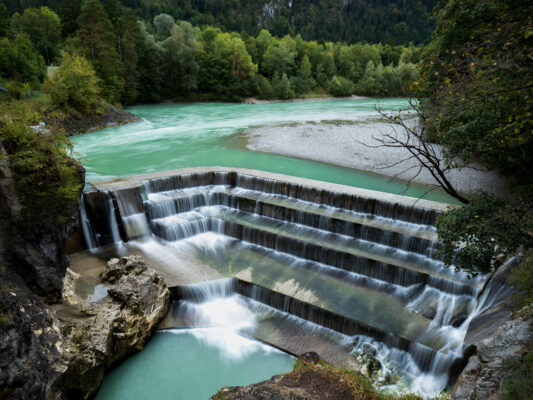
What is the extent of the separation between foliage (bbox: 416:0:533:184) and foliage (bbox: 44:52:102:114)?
24220 millimetres

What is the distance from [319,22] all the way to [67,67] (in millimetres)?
145756

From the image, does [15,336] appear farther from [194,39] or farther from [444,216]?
[194,39]

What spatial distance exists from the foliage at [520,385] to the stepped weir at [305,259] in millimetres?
3433

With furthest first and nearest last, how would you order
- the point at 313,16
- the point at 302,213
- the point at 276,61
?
1. the point at 313,16
2. the point at 276,61
3. the point at 302,213

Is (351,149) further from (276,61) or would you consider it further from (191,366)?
(276,61)

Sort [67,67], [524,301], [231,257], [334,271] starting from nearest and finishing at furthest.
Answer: [524,301] < [334,271] < [231,257] < [67,67]

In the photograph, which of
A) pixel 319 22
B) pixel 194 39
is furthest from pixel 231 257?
pixel 319 22

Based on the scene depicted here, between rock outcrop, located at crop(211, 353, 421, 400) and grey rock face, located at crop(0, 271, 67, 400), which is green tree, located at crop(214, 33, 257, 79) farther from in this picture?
rock outcrop, located at crop(211, 353, 421, 400)

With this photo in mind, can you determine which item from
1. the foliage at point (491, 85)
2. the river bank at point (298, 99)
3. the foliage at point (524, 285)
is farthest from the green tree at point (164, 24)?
the foliage at point (524, 285)

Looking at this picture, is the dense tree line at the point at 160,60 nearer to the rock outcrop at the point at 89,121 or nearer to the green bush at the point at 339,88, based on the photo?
the green bush at the point at 339,88

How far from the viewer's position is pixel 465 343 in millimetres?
6609

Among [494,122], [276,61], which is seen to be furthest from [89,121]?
[276,61]

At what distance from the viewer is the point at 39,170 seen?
691 cm

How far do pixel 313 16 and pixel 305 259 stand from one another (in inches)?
7049
